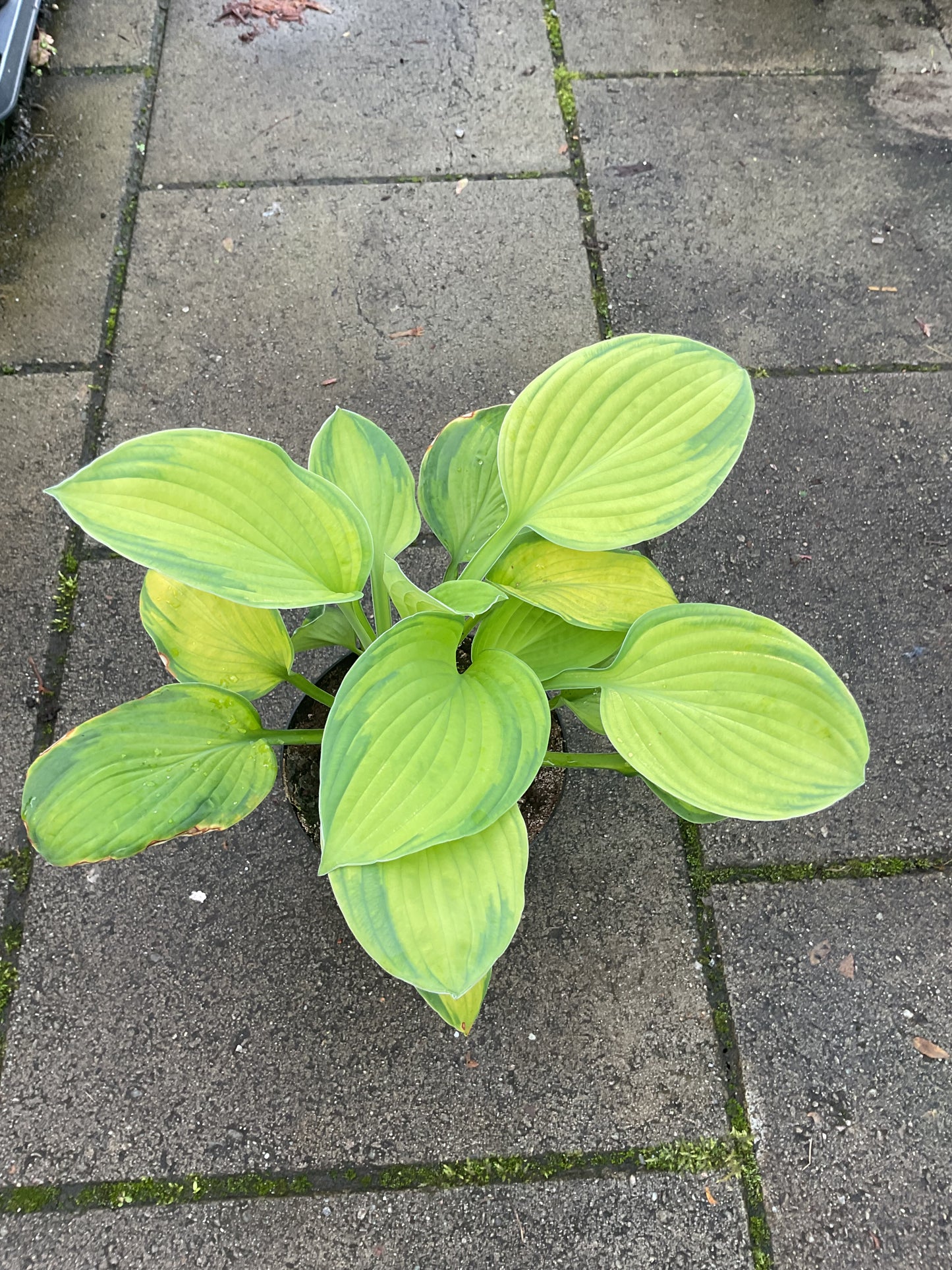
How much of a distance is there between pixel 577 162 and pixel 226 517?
5.71 feet

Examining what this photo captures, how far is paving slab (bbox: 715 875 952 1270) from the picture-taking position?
115cm

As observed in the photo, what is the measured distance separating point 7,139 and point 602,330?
1549mm

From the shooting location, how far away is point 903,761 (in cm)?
144

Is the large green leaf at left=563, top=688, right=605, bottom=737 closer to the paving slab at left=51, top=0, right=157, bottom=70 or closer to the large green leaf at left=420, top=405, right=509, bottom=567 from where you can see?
the large green leaf at left=420, top=405, right=509, bottom=567

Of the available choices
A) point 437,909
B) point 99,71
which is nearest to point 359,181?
point 99,71

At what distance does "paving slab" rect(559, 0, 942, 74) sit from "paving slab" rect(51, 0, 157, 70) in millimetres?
1148

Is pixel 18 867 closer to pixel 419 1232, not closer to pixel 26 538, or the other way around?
pixel 26 538

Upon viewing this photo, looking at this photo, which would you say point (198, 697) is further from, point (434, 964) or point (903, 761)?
point (903, 761)

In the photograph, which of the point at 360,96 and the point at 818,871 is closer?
the point at 818,871

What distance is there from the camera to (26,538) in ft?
5.28

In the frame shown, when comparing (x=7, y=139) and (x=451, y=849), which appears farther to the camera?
(x=7, y=139)

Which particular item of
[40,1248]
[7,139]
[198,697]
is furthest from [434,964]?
[7,139]

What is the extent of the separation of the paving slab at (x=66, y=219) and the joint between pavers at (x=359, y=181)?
144mm

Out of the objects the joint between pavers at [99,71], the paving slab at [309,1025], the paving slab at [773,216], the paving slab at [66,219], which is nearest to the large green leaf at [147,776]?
the paving slab at [309,1025]
